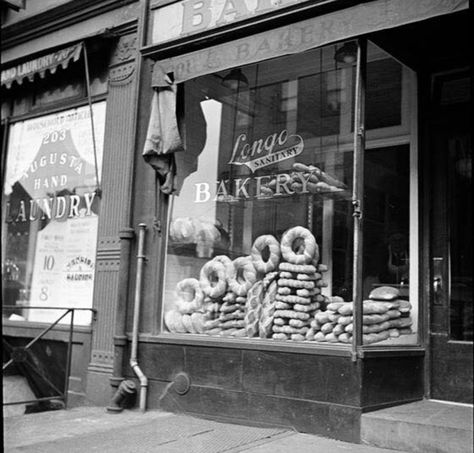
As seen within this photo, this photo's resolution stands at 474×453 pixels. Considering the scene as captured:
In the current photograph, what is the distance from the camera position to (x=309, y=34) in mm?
5512

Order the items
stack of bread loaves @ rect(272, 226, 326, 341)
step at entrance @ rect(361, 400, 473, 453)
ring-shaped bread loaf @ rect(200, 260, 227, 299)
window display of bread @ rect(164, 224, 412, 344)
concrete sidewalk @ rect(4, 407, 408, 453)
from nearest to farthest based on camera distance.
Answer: step at entrance @ rect(361, 400, 473, 453), concrete sidewalk @ rect(4, 407, 408, 453), window display of bread @ rect(164, 224, 412, 344), stack of bread loaves @ rect(272, 226, 326, 341), ring-shaped bread loaf @ rect(200, 260, 227, 299)

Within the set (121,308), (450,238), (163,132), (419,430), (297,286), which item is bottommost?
(419,430)

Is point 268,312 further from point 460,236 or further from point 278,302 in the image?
point 460,236

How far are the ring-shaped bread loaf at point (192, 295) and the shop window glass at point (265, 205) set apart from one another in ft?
0.04

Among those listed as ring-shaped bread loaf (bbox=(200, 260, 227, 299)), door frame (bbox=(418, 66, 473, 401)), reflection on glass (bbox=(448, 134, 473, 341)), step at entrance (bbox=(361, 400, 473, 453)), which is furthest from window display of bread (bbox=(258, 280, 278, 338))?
reflection on glass (bbox=(448, 134, 473, 341))

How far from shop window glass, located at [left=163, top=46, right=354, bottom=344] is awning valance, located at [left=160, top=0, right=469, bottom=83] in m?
0.38

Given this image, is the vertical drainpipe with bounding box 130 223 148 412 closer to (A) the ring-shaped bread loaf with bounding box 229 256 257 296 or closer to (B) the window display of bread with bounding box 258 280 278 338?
(A) the ring-shaped bread loaf with bounding box 229 256 257 296

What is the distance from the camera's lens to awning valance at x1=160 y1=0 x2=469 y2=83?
483 cm

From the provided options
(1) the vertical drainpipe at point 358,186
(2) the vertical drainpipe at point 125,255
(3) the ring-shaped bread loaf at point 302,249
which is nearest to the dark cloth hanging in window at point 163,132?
(2) the vertical drainpipe at point 125,255

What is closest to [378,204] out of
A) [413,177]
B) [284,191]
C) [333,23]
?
[413,177]

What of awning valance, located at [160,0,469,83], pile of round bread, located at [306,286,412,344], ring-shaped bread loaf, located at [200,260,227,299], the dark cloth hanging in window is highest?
awning valance, located at [160,0,469,83]

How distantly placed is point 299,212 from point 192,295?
4.72ft

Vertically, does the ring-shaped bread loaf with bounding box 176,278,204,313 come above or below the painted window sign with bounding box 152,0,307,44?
below

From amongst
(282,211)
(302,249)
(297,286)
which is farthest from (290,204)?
(297,286)
